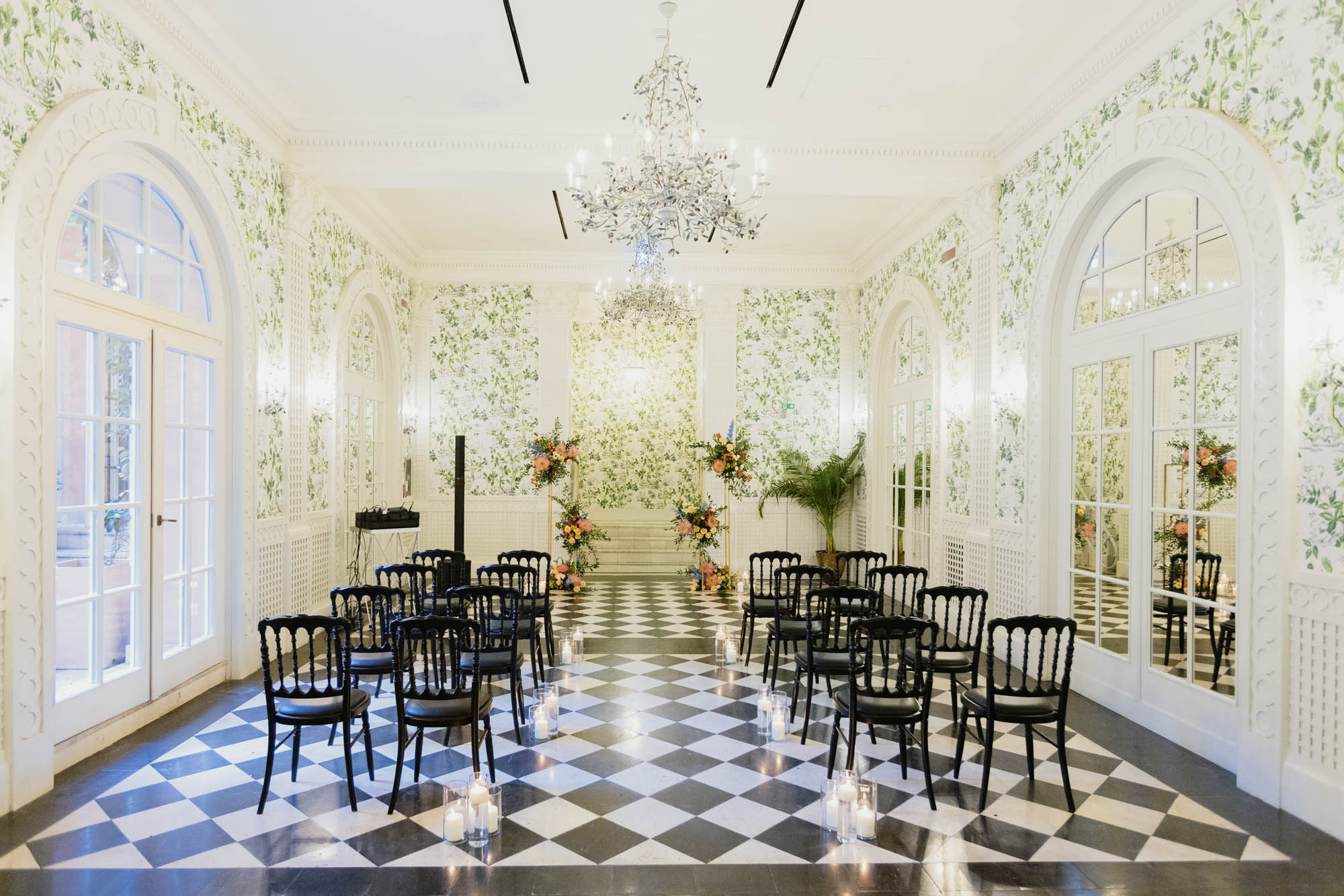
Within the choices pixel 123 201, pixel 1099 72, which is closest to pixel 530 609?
pixel 123 201

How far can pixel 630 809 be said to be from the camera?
3701 mm

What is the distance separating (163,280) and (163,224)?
0.35 m

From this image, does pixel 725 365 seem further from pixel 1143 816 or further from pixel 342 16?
pixel 1143 816

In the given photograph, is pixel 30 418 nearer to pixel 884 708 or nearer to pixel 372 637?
pixel 372 637

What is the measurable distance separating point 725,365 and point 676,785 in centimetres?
729

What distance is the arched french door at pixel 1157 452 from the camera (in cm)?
422

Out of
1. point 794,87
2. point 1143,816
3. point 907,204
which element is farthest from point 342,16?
point 1143,816

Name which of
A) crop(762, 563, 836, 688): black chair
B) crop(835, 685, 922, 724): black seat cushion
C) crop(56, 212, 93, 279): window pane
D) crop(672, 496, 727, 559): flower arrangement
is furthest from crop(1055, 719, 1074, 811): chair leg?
crop(672, 496, 727, 559): flower arrangement

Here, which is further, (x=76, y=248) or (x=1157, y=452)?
(x=1157, y=452)

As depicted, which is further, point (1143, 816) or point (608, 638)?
point (608, 638)

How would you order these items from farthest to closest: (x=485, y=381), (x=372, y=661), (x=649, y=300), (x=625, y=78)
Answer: (x=485, y=381)
(x=649, y=300)
(x=625, y=78)
(x=372, y=661)

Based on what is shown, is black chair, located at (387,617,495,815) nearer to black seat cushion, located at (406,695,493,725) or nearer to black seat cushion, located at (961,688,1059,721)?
black seat cushion, located at (406,695,493,725)

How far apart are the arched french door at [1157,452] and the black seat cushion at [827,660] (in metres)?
1.80

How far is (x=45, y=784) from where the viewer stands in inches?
149
